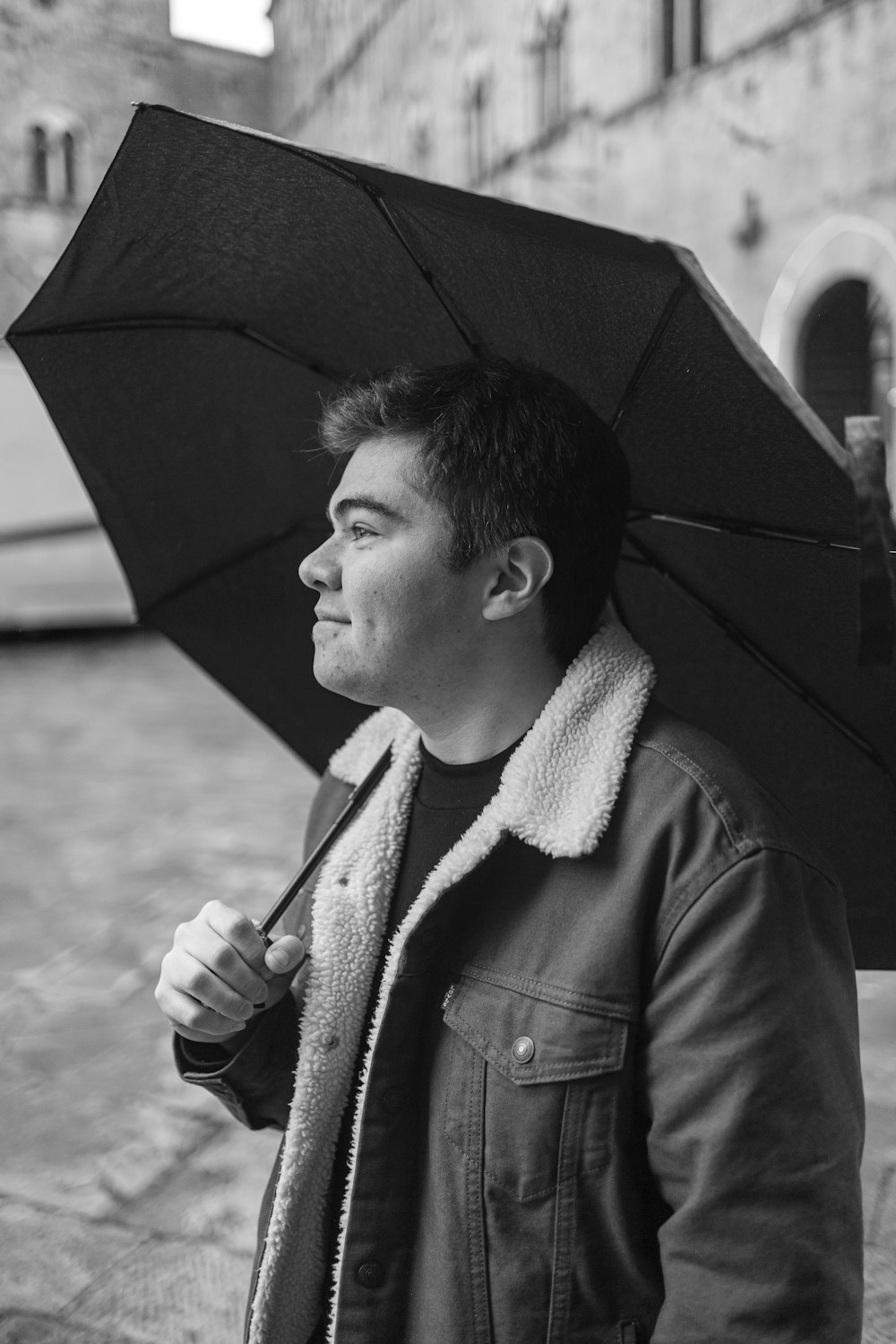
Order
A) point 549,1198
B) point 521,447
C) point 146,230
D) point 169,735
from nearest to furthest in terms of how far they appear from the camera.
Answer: point 549,1198, point 521,447, point 146,230, point 169,735

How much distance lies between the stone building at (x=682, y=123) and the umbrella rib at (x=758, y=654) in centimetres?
180

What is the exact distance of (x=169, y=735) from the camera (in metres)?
7.31

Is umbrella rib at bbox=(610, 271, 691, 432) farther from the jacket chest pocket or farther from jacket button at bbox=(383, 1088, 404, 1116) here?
jacket button at bbox=(383, 1088, 404, 1116)

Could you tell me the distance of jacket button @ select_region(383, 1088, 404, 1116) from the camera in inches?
48.4

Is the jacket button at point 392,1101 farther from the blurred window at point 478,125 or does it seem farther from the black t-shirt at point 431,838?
the blurred window at point 478,125

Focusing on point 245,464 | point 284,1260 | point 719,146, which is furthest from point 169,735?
point 284,1260

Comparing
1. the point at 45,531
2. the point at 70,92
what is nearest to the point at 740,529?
the point at 70,92

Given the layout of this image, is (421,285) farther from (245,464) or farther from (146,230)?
(245,464)

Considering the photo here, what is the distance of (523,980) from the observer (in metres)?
1.17

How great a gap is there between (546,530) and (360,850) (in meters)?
0.45

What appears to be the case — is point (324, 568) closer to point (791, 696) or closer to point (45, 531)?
point (791, 696)

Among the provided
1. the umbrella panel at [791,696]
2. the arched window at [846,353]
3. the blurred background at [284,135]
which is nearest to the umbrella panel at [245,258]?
the blurred background at [284,135]

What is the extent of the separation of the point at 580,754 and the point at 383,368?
682 mm

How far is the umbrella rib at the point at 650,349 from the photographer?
115 cm
